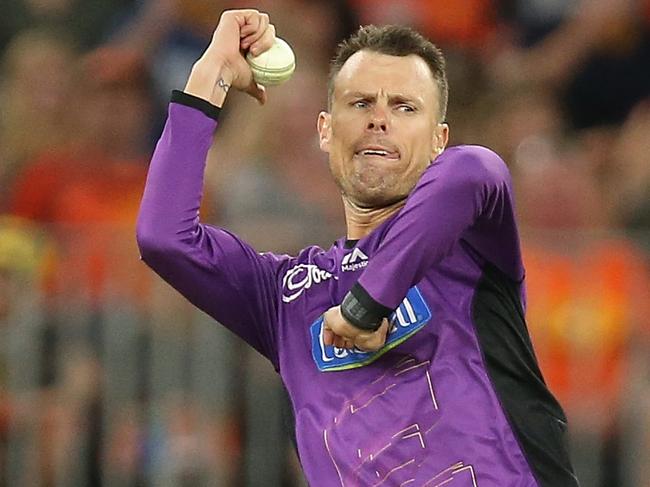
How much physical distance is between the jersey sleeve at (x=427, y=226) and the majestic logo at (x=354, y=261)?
1.83 feet

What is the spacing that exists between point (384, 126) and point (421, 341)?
2.14 ft

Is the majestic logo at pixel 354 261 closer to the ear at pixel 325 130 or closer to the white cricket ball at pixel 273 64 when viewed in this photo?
the ear at pixel 325 130

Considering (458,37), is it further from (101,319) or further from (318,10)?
(101,319)

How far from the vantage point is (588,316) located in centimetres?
721

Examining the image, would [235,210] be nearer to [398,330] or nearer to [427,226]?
[398,330]

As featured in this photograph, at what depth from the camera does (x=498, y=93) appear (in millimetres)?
9367

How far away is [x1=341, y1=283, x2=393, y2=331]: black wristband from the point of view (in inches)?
162

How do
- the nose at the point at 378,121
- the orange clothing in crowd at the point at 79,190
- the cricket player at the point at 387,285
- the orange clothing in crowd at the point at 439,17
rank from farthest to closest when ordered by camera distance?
the orange clothing in crowd at the point at 439,17
the orange clothing in crowd at the point at 79,190
the nose at the point at 378,121
the cricket player at the point at 387,285

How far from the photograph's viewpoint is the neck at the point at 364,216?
4816 millimetres

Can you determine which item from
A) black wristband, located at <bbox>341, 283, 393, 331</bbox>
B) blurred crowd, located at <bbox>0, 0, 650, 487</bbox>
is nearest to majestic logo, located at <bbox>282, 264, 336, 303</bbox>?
black wristband, located at <bbox>341, 283, 393, 331</bbox>

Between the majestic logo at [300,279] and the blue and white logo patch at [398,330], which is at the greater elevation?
the majestic logo at [300,279]

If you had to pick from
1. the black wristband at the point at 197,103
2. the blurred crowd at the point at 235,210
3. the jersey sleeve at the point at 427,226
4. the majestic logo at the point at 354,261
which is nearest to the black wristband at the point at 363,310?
the jersey sleeve at the point at 427,226

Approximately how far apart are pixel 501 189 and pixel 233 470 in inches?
145

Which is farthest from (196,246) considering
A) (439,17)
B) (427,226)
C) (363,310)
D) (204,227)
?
(439,17)
